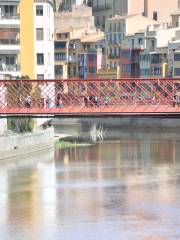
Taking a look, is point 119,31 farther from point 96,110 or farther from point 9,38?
point 96,110

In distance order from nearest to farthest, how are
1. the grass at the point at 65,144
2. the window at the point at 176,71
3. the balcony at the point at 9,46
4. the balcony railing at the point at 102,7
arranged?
1. the grass at the point at 65,144
2. the balcony at the point at 9,46
3. the window at the point at 176,71
4. the balcony railing at the point at 102,7

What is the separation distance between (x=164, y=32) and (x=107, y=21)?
14126 mm

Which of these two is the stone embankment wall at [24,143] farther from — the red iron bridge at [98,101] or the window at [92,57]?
the window at [92,57]

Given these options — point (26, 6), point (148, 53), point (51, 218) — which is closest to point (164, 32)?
point (148, 53)

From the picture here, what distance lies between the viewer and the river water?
3750 cm

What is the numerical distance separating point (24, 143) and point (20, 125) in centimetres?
840

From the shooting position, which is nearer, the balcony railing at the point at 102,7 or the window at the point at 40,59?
the window at the point at 40,59

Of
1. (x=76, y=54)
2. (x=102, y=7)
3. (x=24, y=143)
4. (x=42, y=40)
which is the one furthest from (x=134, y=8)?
(x=24, y=143)

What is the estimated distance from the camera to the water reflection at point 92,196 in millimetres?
37562

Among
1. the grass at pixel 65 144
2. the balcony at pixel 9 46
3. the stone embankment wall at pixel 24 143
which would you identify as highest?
the balcony at pixel 9 46

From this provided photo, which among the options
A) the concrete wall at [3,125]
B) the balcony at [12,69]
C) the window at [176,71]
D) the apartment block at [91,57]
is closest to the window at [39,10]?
the balcony at [12,69]

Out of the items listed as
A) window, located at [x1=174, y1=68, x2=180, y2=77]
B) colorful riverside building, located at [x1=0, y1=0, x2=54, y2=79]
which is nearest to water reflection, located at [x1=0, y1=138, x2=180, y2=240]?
colorful riverside building, located at [x1=0, y1=0, x2=54, y2=79]

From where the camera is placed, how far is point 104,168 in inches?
2276

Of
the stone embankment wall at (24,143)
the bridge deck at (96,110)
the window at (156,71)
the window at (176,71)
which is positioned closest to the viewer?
the bridge deck at (96,110)
